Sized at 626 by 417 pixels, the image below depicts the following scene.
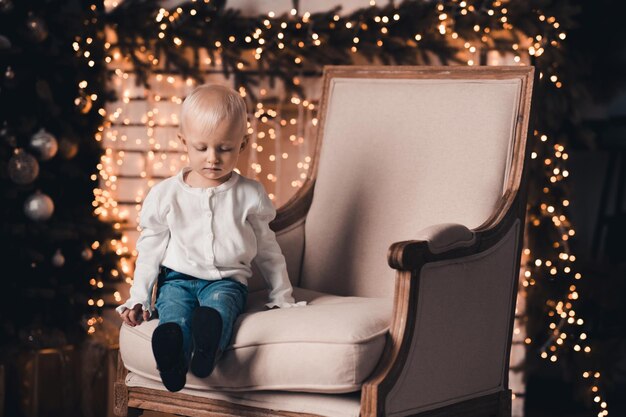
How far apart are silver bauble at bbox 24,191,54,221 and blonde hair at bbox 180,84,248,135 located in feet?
4.58

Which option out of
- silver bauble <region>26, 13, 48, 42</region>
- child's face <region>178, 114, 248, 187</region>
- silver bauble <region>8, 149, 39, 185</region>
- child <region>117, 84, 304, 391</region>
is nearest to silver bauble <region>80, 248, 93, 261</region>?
silver bauble <region>8, 149, 39, 185</region>

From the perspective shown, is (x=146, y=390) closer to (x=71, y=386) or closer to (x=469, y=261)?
(x=469, y=261)

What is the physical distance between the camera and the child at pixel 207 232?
2.29 metres

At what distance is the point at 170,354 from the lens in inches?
83.4

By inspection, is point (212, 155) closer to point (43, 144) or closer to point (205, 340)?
point (205, 340)

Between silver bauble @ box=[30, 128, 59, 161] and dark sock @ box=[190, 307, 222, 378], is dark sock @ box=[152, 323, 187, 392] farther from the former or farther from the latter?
silver bauble @ box=[30, 128, 59, 161]

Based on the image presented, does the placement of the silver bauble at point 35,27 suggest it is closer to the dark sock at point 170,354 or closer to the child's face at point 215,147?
the child's face at point 215,147

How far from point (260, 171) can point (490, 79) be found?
59.1 inches

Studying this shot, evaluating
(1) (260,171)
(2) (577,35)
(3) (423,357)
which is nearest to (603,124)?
(2) (577,35)

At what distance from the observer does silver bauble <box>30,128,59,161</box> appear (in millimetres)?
3564

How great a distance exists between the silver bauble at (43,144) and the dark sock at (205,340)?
1617 millimetres

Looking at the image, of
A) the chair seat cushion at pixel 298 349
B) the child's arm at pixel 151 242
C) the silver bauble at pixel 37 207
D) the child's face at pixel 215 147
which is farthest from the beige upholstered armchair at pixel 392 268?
the silver bauble at pixel 37 207

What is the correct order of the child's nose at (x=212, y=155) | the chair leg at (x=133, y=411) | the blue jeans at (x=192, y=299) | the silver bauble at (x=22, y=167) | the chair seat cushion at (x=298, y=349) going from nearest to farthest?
the chair seat cushion at (x=298, y=349)
the blue jeans at (x=192, y=299)
the child's nose at (x=212, y=155)
the chair leg at (x=133, y=411)
the silver bauble at (x=22, y=167)

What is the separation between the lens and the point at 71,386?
12.2 ft
